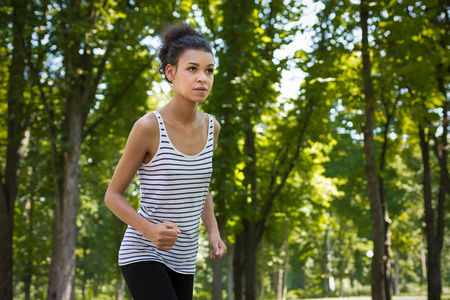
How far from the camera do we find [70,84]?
12.8 metres

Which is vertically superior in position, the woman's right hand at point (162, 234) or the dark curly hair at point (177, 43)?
the dark curly hair at point (177, 43)

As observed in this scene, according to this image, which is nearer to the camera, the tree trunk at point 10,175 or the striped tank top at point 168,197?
the striped tank top at point 168,197

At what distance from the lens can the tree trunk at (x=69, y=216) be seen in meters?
12.4

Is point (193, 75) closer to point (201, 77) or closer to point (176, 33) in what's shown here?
point (201, 77)

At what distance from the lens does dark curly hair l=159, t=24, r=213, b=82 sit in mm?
2664

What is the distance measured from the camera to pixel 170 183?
252 centimetres

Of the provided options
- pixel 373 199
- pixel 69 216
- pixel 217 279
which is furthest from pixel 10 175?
pixel 373 199

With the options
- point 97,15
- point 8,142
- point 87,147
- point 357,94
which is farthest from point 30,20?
point 357,94

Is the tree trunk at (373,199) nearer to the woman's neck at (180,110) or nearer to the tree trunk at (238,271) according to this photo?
the tree trunk at (238,271)

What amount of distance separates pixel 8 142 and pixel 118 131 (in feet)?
9.60

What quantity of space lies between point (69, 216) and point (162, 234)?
11120 millimetres

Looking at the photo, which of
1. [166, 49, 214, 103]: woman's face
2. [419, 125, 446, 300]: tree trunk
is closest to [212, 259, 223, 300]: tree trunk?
[419, 125, 446, 300]: tree trunk

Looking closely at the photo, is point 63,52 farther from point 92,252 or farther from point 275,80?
point 92,252

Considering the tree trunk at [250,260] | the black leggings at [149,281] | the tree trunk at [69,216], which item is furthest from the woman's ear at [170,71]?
the tree trunk at [250,260]
